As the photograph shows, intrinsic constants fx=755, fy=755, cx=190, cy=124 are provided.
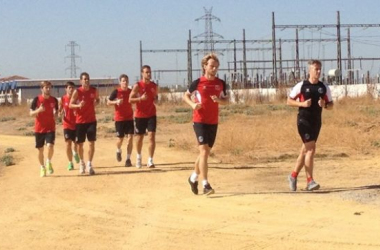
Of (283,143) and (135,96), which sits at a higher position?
(135,96)

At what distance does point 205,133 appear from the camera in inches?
446

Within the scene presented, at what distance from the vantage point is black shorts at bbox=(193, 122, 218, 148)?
11281 millimetres

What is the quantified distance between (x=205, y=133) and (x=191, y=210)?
1.72m

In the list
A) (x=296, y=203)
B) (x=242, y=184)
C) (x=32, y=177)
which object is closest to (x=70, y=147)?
(x=32, y=177)

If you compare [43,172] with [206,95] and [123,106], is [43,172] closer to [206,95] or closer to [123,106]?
[123,106]

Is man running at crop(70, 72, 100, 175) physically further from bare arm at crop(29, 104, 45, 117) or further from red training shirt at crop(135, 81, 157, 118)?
red training shirt at crop(135, 81, 157, 118)

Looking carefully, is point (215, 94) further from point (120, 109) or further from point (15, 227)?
point (120, 109)

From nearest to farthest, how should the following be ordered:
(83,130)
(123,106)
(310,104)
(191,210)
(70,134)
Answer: (191,210), (310,104), (83,130), (70,134), (123,106)

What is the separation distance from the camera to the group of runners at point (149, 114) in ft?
36.3

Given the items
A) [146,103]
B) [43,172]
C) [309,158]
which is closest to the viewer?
[309,158]

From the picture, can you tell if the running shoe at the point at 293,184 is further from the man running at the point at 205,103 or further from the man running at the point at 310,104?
the man running at the point at 205,103

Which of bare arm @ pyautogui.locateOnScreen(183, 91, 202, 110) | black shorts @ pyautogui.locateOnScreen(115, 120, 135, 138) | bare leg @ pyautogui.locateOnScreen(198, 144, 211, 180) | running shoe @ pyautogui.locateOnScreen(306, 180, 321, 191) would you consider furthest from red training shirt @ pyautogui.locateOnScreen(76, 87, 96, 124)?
running shoe @ pyautogui.locateOnScreen(306, 180, 321, 191)

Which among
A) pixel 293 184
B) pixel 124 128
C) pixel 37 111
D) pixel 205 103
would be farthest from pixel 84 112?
pixel 293 184

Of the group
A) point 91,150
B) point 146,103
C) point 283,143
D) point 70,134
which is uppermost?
point 146,103
